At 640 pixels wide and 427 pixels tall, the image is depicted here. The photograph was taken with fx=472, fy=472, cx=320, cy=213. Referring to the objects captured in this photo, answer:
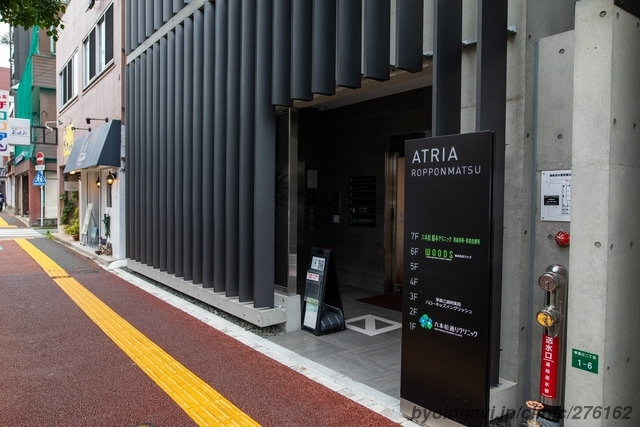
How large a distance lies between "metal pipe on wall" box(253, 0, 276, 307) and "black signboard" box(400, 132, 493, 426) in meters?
Answer: 2.73

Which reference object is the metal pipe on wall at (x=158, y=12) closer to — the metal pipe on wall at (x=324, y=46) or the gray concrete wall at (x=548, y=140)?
the metal pipe on wall at (x=324, y=46)

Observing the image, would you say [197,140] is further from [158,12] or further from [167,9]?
[158,12]

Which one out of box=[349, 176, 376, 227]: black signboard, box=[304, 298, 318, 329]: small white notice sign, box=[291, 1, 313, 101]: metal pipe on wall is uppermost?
box=[291, 1, 313, 101]: metal pipe on wall

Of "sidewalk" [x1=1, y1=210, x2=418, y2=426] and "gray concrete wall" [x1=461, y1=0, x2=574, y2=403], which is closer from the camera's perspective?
"gray concrete wall" [x1=461, y1=0, x2=574, y2=403]

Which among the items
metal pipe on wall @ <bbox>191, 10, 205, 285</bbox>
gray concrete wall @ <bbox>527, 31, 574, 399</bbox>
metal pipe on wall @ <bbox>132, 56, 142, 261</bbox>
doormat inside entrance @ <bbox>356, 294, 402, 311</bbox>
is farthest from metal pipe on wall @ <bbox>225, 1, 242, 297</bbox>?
metal pipe on wall @ <bbox>132, 56, 142, 261</bbox>

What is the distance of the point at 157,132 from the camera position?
30.4ft

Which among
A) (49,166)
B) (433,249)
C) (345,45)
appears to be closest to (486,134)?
(433,249)

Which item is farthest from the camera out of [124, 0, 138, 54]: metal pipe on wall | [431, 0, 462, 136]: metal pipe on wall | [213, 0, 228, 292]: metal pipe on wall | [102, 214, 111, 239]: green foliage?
[102, 214, 111, 239]: green foliage

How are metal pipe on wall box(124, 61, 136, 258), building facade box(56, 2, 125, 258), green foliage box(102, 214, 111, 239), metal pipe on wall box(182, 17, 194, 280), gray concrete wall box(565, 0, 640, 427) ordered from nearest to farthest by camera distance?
gray concrete wall box(565, 0, 640, 427)
metal pipe on wall box(182, 17, 194, 280)
metal pipe on wall box(124, 61, 136, 258)
building facade box(56, 2, 125, 258)
green foliage box(102, 214, 111, 239)

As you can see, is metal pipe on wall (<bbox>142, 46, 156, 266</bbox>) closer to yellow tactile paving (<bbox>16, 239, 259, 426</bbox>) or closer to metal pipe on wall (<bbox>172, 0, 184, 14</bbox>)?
metal pipe on wall (<bbox>172, 0, 184, 14</bbox>)

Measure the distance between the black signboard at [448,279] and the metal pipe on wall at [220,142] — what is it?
3864mm

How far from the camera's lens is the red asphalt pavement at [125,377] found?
12.6 ft

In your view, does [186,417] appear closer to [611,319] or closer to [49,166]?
[611,319]

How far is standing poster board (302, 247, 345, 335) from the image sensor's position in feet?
19.6
